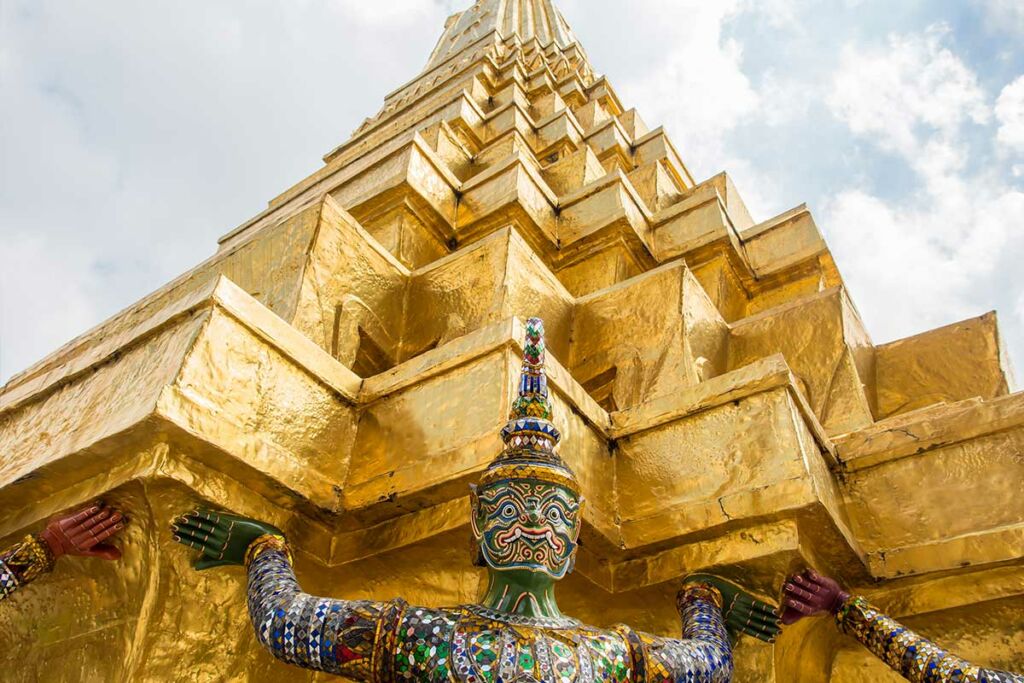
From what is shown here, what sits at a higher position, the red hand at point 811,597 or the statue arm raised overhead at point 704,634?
the red hand at point 811,597

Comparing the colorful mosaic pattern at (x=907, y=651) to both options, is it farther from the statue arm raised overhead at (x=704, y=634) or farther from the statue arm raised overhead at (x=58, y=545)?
the statue arm raised overhead at (x=58, y=545)

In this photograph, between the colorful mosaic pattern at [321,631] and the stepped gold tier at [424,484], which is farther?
the stepped gold tier at [424,484]

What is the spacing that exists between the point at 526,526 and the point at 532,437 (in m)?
0.35

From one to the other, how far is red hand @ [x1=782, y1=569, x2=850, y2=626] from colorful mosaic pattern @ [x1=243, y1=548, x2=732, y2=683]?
800 mm

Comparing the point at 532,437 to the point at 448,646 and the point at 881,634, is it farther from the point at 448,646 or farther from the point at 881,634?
the point at 881,634

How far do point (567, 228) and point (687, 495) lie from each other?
5218 mm

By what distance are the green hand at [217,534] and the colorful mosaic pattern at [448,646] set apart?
0.42m

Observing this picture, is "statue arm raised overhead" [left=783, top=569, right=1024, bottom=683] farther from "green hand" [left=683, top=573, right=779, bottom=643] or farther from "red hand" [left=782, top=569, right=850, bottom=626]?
"green hand" [left=683, top=573, right=779, bottom=643]

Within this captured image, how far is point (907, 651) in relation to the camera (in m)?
3.41

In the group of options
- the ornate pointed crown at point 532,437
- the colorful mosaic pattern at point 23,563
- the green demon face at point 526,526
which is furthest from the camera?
the colorful mosaic pattern at point 23,563

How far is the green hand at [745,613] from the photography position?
3654 millimetres

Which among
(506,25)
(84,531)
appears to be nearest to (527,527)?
(84,531)

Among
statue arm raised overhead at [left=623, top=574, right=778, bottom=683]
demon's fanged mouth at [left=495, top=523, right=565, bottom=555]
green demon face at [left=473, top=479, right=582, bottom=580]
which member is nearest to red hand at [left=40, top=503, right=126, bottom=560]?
green demon face at [left=473, top=479, right=582, bottom=580]

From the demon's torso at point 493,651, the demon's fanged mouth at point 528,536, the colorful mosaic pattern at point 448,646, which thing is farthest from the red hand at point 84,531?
the demon's fanged mouth at point 528,536
